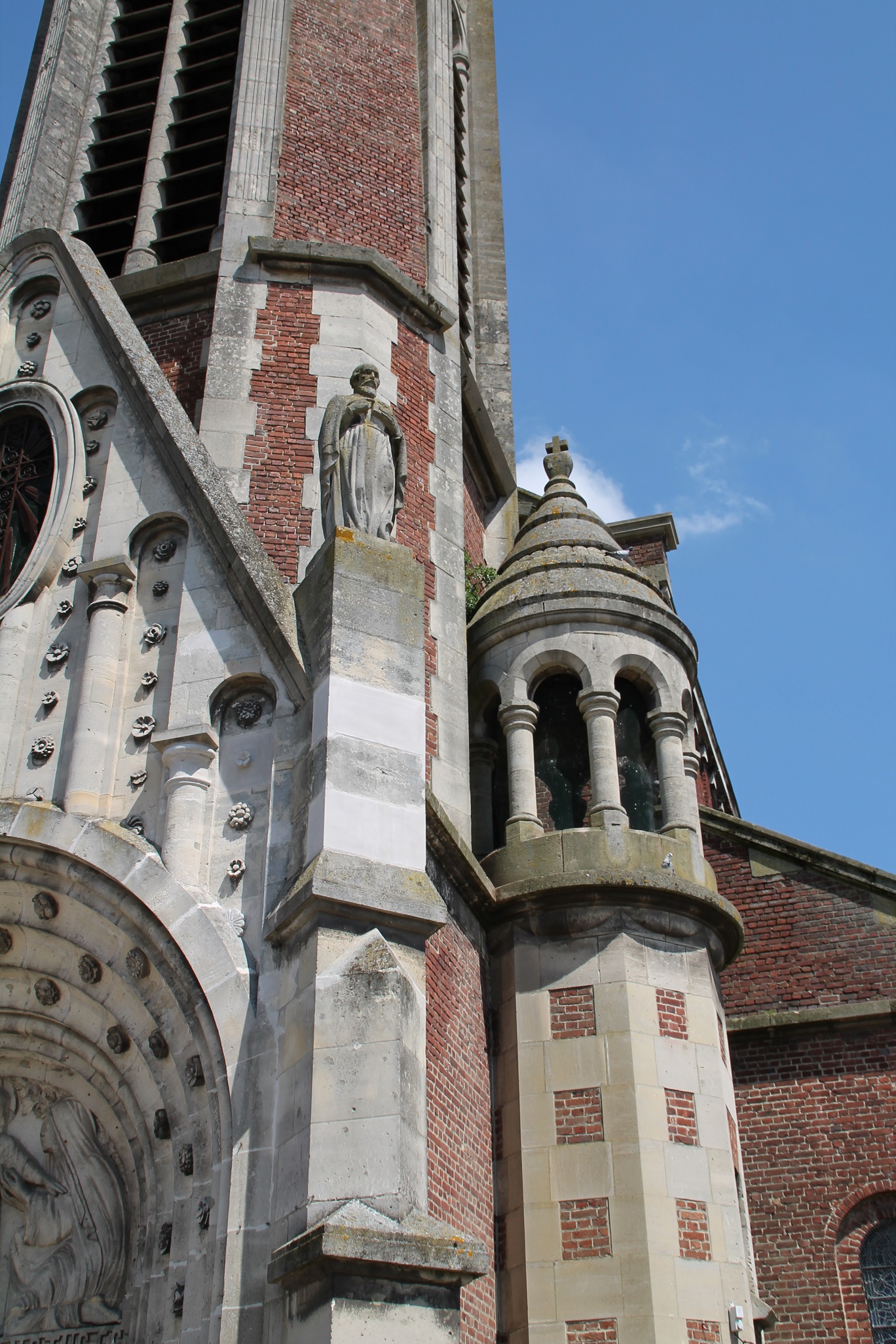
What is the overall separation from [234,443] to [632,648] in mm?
3967

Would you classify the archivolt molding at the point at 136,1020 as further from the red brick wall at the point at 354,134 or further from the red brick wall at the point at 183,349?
the red brick wall at the point at 354,134

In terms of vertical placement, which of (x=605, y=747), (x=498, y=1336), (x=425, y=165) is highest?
(x=425, y=165)

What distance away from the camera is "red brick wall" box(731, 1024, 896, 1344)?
12.7 meters

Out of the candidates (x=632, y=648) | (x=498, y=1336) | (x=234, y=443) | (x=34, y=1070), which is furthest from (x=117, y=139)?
(x=498, y=1336)

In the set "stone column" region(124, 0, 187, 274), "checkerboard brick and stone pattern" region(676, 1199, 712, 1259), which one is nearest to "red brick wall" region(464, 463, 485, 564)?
"stone column" region(124, 0, 187, 274)

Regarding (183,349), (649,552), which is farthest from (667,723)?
(649,552)

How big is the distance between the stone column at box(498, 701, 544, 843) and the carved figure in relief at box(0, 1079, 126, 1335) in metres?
4.37

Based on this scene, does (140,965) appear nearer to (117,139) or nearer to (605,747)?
(605,747)

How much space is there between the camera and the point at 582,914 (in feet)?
36.7

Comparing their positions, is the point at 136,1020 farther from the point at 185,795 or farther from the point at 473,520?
the point at 473,520

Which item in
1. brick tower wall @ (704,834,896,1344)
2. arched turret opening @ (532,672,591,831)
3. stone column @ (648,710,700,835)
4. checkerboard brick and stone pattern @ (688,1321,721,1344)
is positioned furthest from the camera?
brick tower wall @ (704,834,896,1344)

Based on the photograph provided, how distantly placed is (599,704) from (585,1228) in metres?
4.34

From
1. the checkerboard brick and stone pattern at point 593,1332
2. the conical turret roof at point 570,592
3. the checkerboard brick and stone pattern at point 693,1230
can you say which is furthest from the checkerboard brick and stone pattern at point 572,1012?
the conical turret roof at point 570,592

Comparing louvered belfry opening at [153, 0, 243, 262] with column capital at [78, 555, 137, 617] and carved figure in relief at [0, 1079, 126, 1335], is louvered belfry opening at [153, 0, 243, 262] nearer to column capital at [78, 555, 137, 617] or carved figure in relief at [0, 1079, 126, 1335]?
column capital at [78, 555, 137, 617]
